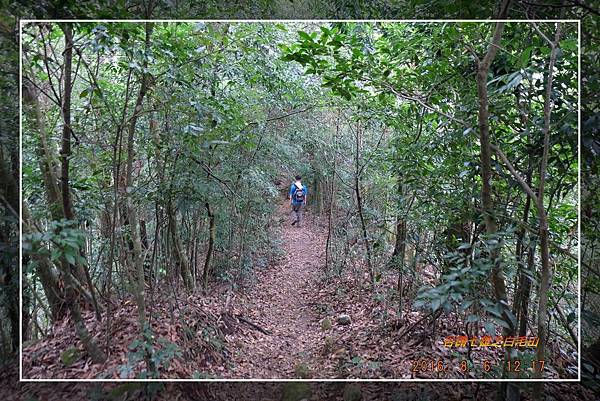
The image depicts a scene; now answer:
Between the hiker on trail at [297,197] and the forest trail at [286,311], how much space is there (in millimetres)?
32

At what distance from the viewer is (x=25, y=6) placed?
143cm

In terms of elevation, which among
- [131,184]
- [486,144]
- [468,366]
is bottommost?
[468,366]

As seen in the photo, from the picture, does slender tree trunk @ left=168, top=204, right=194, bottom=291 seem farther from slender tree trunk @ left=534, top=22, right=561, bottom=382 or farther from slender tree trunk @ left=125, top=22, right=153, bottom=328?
slender tree trunk @ left=534, top=22, right=561, bottom=382

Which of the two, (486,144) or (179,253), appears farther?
(179,253)

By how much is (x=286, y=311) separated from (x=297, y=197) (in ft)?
1.46

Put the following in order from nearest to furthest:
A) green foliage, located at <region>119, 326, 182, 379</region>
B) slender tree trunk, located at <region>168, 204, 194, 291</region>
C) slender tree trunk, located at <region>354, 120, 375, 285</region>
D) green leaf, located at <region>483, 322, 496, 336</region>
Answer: green leaf, located at <region>483, 322, 496, 336</region> → green foliage, located at <region>119, 326, 182, 379</region> → slender tree trunk, located at <region>354, 120, 375, 285</region> → slender tree trunk, located at <region>168, 204, 194, 291</region>

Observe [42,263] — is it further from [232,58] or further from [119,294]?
[232,58]

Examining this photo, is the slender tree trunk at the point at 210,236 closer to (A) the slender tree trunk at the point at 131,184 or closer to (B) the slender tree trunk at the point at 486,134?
(A) the slender tree trunk at the point at 131,184

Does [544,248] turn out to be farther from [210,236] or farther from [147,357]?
[147,357]

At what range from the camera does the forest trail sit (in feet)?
4.73

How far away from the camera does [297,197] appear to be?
1504 millimetres

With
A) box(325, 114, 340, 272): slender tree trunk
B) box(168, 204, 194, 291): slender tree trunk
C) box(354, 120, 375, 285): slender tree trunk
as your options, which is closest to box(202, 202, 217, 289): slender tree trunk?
box(168, 204, 194, 291): slender tree trunk

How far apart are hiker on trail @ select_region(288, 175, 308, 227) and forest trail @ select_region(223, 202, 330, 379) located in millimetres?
32
